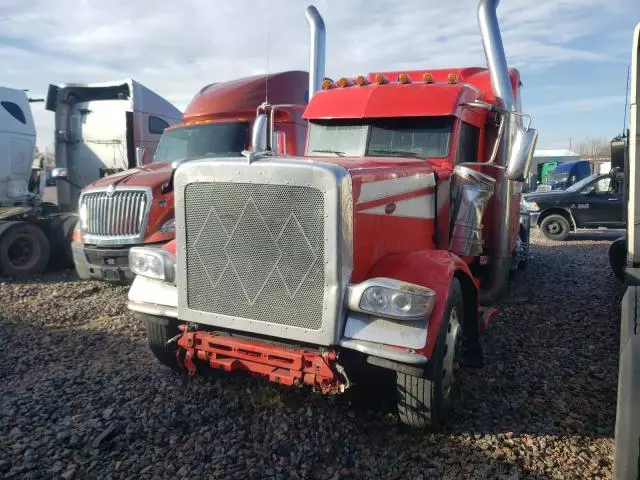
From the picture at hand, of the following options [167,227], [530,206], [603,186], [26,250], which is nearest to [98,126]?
[26,250]

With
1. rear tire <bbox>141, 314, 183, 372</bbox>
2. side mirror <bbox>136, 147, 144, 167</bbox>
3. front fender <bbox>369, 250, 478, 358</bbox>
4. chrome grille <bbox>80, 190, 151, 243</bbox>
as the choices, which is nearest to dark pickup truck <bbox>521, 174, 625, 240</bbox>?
side mirror <bbox>136, 147, 144, 167</bbox>

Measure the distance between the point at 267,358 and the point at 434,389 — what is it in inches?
42.7

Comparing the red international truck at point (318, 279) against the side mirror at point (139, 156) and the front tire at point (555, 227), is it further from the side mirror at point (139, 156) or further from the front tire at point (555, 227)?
the front tire at point (555, 227)

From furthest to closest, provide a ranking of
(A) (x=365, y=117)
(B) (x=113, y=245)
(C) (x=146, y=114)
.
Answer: (C) (x=146, y=114)
(B) (x=113, y=245)
(A) (x=365, y=117)

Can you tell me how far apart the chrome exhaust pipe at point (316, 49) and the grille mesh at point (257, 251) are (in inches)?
150

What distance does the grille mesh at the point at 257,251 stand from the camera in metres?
3.03

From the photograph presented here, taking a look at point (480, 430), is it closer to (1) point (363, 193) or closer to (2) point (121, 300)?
(1) point (363, 193)

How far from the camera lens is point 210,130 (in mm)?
7617

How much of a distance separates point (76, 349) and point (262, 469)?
285cm

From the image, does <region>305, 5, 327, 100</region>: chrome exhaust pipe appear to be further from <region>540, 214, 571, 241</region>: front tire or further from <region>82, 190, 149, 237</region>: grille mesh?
<region>540, 214, 571, 241</region>: front tire

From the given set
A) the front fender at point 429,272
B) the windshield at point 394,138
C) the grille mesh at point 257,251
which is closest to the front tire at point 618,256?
the windshield at point 394,138

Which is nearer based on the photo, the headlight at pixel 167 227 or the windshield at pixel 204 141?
the headlight at pixel 167 227

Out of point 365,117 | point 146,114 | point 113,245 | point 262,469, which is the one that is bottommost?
point 262,469

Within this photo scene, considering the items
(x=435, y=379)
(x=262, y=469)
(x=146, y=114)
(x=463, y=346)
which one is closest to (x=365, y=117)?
(x=463, y=346)
